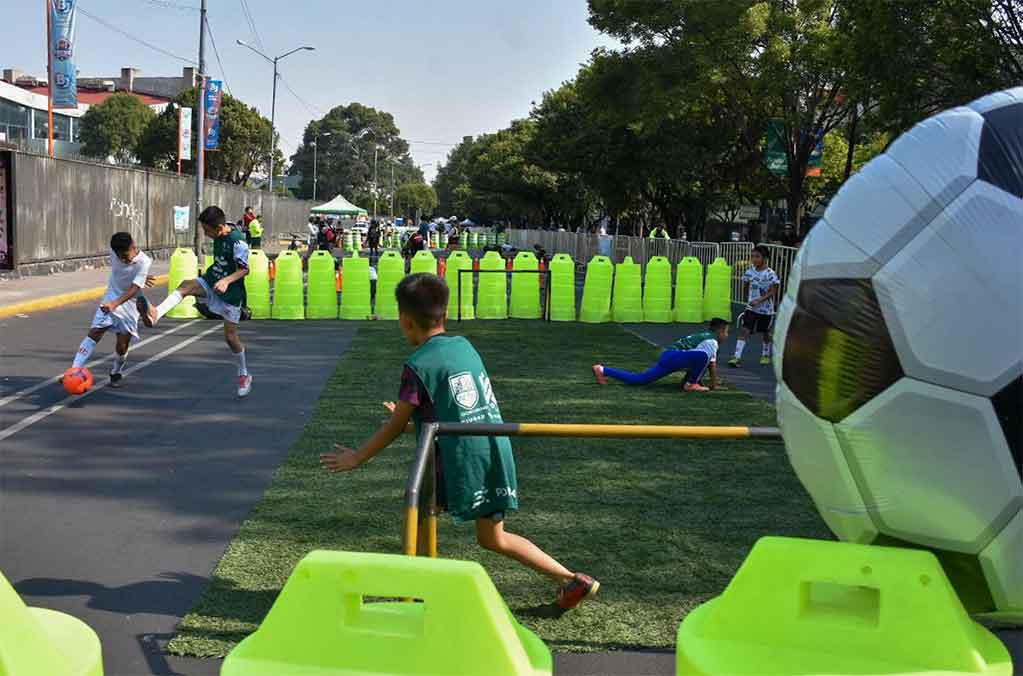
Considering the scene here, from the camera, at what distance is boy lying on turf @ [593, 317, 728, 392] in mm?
11805

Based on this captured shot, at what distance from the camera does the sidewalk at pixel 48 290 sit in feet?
59.9

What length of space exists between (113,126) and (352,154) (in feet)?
203

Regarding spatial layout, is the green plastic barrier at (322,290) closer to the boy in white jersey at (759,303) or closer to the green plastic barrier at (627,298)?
the green plastic barrier at (627,298)

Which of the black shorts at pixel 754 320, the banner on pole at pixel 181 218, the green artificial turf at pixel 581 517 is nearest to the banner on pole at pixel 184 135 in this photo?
the banner on pole at pixel 181 218

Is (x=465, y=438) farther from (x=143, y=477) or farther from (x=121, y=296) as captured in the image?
(x=121, y=296)

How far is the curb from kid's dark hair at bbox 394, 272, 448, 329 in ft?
48.4

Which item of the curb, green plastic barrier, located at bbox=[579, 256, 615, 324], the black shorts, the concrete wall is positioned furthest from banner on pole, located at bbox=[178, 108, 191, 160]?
the black shorts

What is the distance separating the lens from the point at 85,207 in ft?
90.9

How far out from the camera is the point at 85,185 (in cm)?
2773

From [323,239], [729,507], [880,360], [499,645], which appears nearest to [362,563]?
[499,645]

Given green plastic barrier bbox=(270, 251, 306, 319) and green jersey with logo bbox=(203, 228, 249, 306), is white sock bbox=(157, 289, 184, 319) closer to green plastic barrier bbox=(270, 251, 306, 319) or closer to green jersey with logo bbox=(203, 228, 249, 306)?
green jersey with logo bbox=(203, 228, 249, 306)

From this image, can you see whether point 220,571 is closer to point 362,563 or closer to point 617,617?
point 617,617

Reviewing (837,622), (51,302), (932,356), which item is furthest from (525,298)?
(837,622)

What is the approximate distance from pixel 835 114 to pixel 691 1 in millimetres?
5095
